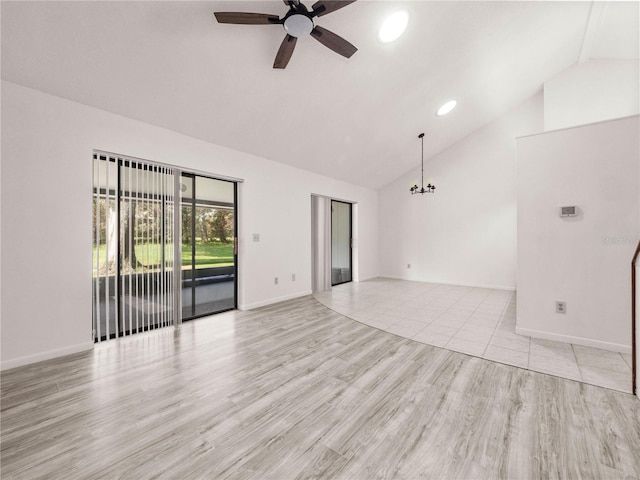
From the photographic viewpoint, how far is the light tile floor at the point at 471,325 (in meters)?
2.46

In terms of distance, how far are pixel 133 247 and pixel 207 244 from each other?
23.1 ft

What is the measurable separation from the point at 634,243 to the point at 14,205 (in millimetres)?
6213

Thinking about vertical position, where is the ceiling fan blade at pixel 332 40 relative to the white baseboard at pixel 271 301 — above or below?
above

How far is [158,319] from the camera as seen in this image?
11.4 feet

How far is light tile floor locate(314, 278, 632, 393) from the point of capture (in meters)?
2.46

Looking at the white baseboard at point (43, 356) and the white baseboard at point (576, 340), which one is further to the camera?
the white baseboard at point (576, 340)

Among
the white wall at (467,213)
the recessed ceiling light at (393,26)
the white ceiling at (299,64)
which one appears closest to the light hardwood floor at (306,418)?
the white ceiling at (299,64)

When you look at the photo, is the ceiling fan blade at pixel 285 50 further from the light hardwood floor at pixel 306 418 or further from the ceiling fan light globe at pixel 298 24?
the light hardwood floor at pixel 306 418

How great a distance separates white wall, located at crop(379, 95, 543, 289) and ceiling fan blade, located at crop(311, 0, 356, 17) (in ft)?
13.8

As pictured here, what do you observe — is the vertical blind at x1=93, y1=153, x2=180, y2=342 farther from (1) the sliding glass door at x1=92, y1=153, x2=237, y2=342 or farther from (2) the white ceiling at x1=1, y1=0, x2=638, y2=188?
(2) the white ceiling at x1=1, y1=0, x2=638, y2=188

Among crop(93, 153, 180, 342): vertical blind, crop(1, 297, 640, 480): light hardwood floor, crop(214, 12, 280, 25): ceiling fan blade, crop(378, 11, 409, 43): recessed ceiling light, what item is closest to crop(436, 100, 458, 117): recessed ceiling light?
crop(378, 11, 409, 43): recessed ceiling light

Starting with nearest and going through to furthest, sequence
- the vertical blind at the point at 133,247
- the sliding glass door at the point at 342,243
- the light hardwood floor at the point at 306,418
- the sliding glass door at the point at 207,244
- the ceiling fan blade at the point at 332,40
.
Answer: the light hardwood floor at the point at 306,418
the ceiling fan blade at the point at 332,40
the vertical blind at the point at 133,247
the sliding glass door at the point at 207,244
the sliding glass door at the point at 342,243

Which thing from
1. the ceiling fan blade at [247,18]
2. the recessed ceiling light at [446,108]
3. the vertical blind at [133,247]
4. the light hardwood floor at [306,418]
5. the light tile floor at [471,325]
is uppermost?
the recessed ceiling light at [446,108]

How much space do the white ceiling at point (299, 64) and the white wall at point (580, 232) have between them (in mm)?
1750
